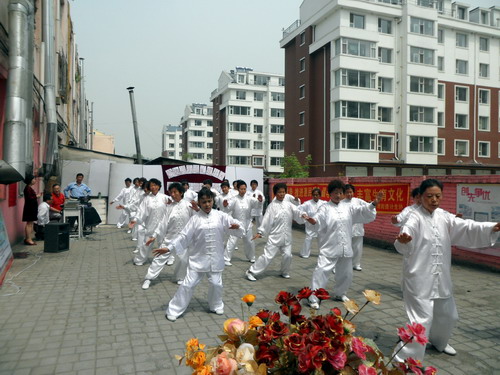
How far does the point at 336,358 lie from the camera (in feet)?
4.98

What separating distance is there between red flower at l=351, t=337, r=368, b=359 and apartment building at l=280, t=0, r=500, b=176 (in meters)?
29.0

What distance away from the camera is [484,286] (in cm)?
702

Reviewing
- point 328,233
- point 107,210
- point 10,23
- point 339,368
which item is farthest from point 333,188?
point 107,210

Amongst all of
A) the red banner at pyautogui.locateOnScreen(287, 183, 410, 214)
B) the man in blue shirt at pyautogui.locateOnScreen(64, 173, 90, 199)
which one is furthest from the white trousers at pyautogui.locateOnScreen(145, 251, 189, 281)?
the man in blue shirt at pyautogui.locateOnScreen(64, 173, 90, 199)

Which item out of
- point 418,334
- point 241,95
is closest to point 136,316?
point 418,334

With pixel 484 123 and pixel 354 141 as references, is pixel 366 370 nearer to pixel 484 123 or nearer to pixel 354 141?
pixel 354 141

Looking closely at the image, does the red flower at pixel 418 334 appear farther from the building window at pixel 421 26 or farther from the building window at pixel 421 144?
the building window at pixel 421 26

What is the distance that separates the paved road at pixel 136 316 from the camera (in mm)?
3898

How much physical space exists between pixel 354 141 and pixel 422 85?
26.2 ft

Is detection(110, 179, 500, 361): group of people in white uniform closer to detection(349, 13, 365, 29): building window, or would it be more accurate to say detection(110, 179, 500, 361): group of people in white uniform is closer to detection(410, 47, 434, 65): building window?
detection(349, 13, 365, 29): building window

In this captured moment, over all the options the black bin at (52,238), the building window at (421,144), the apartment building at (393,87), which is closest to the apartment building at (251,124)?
the apartment building at (393,87)

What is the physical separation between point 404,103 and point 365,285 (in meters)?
28.0

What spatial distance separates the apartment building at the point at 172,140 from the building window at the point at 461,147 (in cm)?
7970

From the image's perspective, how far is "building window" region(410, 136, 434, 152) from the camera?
105ft
